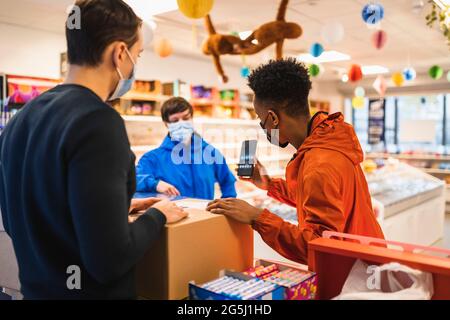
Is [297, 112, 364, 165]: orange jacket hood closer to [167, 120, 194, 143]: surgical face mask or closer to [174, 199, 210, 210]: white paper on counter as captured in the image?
[174, 199, 210, 210]: white paper on counter

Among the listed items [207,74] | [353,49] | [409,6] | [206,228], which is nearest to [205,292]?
[206,228]

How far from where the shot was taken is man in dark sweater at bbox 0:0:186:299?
2.63 feet

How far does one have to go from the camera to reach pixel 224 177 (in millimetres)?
3029

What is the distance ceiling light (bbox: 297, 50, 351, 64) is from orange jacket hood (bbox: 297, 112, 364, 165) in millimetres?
6195

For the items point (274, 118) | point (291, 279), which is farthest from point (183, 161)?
point (291, 279)

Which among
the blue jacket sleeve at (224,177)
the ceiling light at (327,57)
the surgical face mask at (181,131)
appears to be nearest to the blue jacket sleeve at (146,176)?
the surgical face mask at (181,131)

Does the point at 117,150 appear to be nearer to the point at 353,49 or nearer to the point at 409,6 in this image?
the point at 409,6

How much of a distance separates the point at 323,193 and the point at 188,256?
49cm

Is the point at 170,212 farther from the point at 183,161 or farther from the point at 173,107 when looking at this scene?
the point at 173,107

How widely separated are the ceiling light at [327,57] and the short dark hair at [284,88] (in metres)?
6.07

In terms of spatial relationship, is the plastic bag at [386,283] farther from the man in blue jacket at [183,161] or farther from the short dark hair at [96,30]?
the man in blue jacket at [183,161]

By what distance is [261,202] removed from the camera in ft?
13.8

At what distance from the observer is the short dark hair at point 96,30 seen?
0.93 meters

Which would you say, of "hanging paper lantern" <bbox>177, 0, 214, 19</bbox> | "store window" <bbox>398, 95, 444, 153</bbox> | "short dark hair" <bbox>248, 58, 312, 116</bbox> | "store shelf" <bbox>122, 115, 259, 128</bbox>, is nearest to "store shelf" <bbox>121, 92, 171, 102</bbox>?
"store shelf" <bbox>122, 115, 259, 128</bbox>
